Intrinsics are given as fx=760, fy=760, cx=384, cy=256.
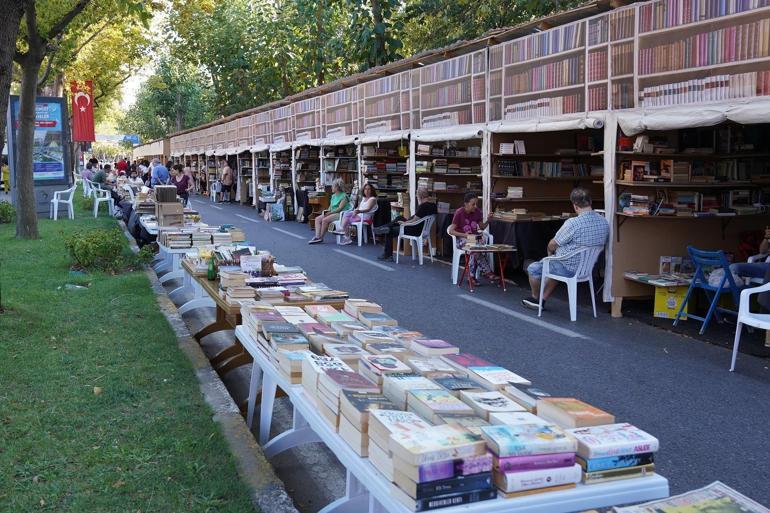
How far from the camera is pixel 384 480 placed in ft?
9.08

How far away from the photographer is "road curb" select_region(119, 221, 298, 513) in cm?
388

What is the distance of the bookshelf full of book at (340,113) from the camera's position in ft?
62.4

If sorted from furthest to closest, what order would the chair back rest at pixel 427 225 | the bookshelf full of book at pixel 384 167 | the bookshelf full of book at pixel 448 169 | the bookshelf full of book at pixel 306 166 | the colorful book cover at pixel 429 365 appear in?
the bookshelf full of book at pixel 306 166, the bookshelf full of book at pixel 384 167, the bookshelf full of book at pixel 448 169, the chair back rest at pixel 427 225, the colorful book cover at pixel 429 365

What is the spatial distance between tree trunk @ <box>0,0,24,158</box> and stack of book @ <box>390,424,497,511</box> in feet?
20.4

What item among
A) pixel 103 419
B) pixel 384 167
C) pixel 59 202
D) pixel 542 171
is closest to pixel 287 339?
pixel 103 419

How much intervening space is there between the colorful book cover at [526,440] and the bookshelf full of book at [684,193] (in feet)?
21.5

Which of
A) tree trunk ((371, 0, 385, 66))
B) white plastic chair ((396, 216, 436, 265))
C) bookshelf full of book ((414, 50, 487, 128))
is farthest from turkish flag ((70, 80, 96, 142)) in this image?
white plastic chair ((396, 216, 436, 265))

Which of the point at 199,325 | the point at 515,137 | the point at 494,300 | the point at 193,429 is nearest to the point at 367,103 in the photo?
the point at 515,137

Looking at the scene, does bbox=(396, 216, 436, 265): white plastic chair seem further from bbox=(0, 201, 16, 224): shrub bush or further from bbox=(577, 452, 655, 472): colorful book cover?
bbox=(0, 201, 16, 224): shrub bush

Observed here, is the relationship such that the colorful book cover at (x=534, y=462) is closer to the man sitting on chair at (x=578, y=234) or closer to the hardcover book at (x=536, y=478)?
the hardcover book at (x=536, y=478)

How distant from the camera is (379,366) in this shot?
12.0 feet

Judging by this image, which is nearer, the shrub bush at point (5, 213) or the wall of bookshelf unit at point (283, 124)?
the shrub bush at point (5, 213)

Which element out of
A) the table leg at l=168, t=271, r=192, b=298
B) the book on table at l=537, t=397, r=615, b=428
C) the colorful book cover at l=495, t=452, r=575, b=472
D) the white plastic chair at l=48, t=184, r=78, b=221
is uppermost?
the white plastic chair at l=48, t=184, r=78, b=221

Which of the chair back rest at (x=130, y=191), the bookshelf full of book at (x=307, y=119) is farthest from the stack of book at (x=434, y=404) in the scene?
the bookshelf full of book at (x=307, y=119)
